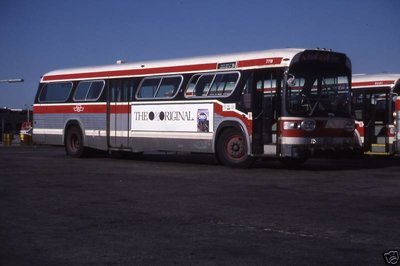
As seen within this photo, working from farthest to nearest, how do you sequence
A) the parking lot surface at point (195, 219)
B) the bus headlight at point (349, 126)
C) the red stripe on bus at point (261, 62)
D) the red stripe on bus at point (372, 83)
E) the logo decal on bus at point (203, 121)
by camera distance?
the red stripe on bus at point (372, 83)
the logo decal on bus at point (203, 121)
the bus headlight at point (349, 126)
the red stripe on bus at point (261, 62)
the parking lot surface at point (195, 219)

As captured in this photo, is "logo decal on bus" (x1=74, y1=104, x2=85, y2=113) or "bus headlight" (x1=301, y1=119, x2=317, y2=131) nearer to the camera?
"bus headlight" (x1=301, y1=119, x2=317, y2=131)

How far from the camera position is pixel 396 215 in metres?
8.80

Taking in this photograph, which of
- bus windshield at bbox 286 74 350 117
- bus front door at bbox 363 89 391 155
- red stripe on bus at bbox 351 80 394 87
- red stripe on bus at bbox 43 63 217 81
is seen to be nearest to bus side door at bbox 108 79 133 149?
red stripe on bus at bbox 43 63 217 81

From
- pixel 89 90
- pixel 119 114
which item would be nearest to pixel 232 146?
pixel 119 114

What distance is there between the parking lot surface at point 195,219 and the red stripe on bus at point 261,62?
312 centimetres

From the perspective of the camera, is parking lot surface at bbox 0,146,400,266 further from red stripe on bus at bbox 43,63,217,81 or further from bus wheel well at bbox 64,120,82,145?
bus wheel well at bbox 64,120,82,145

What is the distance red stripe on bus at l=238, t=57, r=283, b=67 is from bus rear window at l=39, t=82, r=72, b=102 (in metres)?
7.91

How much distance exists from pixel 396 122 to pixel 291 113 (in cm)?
651

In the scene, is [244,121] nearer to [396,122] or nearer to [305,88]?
[305,88]

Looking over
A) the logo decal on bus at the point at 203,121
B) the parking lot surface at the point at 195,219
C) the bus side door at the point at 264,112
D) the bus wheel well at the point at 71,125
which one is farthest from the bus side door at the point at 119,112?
the parking lot surface at the point at 195,219

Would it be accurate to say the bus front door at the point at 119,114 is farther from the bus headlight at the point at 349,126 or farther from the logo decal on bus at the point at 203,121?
the bus headlight at the point at 349,126

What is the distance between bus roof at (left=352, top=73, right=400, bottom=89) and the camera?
20.8m

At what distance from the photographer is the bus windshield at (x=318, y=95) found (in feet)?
51.1

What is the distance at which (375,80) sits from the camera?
21.3m
